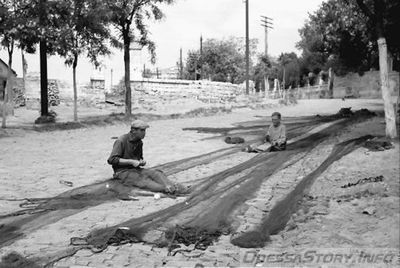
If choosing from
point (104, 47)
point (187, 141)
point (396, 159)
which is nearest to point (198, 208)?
point (396, 159)

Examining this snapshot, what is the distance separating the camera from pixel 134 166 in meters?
6.95

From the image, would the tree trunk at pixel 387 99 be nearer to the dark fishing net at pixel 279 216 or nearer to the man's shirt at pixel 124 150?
the dark fishing net at pixel 279 216

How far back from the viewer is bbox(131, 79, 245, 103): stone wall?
110 feet

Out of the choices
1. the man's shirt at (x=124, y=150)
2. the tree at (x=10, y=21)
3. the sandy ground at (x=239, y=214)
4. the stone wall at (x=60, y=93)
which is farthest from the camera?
the stone wall at (x=60, y=93)

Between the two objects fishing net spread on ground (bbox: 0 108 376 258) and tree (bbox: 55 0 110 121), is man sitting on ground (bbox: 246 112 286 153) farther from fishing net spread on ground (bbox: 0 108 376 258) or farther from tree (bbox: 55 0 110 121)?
tree (bbox: 55 0 110 121)

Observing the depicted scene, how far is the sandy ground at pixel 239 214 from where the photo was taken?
4367mm

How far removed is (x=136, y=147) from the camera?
23.1 ft

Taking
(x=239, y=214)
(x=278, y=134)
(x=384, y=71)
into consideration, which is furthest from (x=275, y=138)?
(x=239, y=214)

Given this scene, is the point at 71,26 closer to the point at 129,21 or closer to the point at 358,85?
the point at 129,21

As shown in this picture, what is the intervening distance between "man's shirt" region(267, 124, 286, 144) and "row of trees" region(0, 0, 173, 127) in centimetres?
943

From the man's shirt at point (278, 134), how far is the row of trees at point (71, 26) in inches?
371

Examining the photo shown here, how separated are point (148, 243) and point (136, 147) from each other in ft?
8.68

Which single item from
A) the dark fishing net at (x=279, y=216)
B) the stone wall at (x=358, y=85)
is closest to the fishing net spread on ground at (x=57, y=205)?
the dark fishing net at (x=279, y=216)

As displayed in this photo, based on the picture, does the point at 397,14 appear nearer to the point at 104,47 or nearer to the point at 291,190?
the point at 291,190
